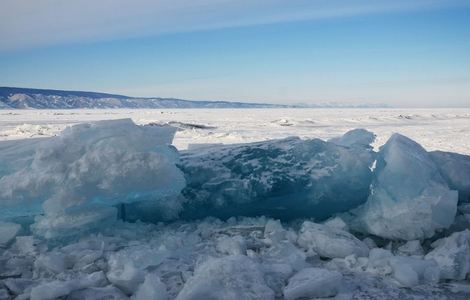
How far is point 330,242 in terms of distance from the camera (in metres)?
3.16

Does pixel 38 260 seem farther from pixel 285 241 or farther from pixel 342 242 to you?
pixel 342 242

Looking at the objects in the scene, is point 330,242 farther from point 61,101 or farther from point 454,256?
point 61,101

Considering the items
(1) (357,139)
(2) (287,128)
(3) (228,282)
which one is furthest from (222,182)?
(2) (287,128)

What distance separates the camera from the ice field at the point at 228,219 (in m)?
2.60

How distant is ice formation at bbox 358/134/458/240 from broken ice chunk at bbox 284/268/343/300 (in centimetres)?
112

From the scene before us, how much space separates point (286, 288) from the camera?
2494 mm

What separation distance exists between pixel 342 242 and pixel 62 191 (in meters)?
2.24

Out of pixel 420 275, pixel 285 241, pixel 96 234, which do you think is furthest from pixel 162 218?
pixel 420 275

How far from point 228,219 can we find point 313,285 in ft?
5.49

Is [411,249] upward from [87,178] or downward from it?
downward

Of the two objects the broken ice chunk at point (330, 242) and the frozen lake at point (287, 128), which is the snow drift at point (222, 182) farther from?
the frozen lake at point (287, 128)

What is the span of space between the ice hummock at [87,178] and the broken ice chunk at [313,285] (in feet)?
5.14

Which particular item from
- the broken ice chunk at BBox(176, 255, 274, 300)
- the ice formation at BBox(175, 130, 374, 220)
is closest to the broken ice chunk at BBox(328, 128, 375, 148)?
the ice formation at BBox(175, 130, 374, 220)

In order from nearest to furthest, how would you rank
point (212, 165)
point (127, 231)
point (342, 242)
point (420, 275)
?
1. point (420, 275)
2. point (342, 242)
3. point (127, 231)
4. point (212, 165)
